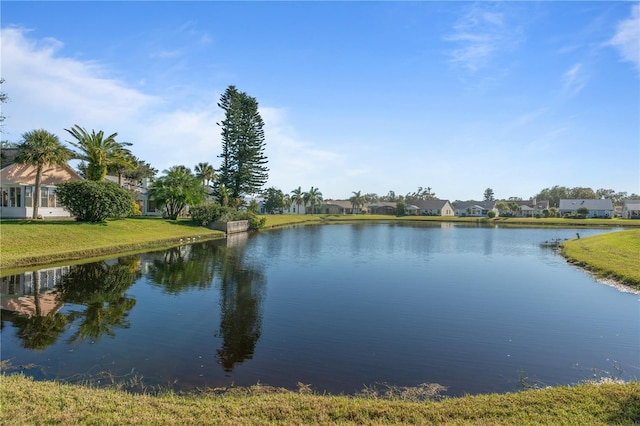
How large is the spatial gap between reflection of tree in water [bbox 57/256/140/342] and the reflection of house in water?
0.43 m

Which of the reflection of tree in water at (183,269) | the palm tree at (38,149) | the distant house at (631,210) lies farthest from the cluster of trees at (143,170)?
the distant house at (631,210)

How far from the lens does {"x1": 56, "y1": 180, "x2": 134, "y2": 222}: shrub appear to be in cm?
3238

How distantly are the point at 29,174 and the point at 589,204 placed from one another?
117 meters

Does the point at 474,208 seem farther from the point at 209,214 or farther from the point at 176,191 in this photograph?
the point at 176,191

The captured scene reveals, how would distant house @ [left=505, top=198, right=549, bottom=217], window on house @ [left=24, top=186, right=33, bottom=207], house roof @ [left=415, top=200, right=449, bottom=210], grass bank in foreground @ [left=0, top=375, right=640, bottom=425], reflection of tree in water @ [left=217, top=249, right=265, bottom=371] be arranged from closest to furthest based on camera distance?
grass bank in foreground @ [left=0, top=375, right=640, bottom=425], reflection of tree in water @ [left=217, top=249, right=265, bottom=371], window on house @ [left=24, top=186, right=33, bottom=207], distant house @ [left=505, top=198, right=549, bottom=217], house roof @ [left=415, top=200, right=449, bottom=210]

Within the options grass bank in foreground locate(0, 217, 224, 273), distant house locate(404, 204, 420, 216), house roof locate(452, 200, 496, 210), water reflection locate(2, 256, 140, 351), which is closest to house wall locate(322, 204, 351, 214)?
distant house locate(404, 204, 420, 216)

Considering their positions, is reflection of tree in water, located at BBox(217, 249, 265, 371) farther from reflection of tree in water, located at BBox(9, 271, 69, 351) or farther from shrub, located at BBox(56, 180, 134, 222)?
shrub, located at BBox(56, 180, 134, 222)

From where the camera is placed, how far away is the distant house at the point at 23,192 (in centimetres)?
3469

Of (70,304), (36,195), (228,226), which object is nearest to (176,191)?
(228,226)

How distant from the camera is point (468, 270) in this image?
24234 millimetres

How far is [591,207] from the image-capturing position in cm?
10219

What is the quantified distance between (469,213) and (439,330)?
113 meters

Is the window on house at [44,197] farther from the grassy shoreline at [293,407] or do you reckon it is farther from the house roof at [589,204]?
the house roof at [589,204]

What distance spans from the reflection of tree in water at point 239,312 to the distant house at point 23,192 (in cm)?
2247
